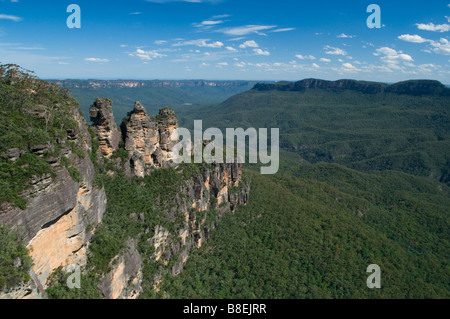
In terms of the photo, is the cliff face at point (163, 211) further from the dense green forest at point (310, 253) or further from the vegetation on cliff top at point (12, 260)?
the vegetation on cliff top at point (12, 260)

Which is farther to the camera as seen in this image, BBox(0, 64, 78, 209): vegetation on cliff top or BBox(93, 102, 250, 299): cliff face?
BBox(93, 102, 250, 299): cliff face

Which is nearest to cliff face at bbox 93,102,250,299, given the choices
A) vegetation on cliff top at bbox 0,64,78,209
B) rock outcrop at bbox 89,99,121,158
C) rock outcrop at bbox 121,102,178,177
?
rock outcrop at bbox 121,102,178,177

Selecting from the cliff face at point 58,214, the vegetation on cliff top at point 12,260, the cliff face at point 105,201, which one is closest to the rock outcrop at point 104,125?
the cliff face at point 105,201

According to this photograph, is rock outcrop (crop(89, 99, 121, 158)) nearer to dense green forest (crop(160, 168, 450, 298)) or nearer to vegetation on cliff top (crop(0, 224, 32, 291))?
vegetation on cliff top (crop(0, 224, 32, 291))

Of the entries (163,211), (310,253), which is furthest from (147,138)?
(310,253)

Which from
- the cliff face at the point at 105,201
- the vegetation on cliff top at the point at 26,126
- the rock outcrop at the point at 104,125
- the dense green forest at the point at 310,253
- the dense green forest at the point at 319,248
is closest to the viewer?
the vegetation on cliff top at the point at 26,126

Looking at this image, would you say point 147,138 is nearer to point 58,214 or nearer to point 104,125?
point 104,125
